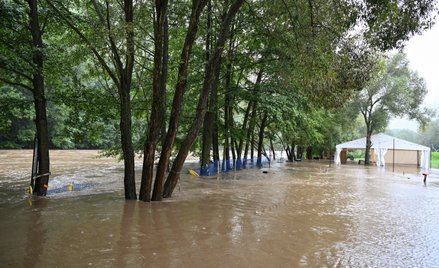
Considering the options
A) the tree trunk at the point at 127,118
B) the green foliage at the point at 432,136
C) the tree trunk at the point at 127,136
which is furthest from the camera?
the green foliage at the point at 432,136

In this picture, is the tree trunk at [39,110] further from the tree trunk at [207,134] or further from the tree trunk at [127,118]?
the tree trunk at [207,134]

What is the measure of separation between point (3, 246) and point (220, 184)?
33.9ft

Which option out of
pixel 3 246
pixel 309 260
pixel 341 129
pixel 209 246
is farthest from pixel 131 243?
pixel 341 129

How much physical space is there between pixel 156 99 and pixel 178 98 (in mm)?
750

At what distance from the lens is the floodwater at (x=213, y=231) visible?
5.27 m

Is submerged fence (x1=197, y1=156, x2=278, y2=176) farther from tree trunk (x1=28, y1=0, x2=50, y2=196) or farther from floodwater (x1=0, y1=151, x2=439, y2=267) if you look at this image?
tree trunk (x1=28, y1=0, x2=50, y2=196)

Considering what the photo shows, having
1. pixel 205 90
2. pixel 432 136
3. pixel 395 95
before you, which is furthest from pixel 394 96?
pixel 432 136

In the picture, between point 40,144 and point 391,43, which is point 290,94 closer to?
point 391,43

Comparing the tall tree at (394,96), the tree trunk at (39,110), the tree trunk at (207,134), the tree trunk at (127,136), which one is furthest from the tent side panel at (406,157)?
the tree trunk at (39,110)

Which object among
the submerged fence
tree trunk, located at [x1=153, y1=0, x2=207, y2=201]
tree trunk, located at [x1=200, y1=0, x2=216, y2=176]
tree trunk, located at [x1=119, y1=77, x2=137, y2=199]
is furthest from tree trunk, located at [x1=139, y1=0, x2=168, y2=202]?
the submerged fence

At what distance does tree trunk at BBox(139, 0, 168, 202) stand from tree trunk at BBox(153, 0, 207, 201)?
30cm

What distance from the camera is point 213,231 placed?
6.95 m

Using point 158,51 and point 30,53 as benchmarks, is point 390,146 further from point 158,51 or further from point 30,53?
point 30,53

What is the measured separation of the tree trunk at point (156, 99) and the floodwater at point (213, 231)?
764 millimetres
